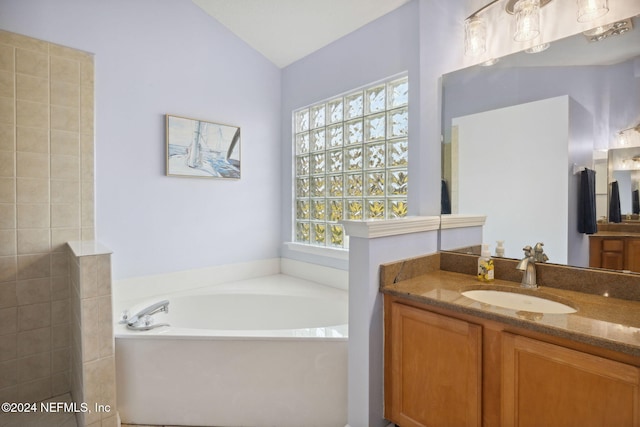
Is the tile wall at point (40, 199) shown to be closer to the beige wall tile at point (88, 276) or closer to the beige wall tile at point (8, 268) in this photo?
the beige wall tile at point (8, 268)

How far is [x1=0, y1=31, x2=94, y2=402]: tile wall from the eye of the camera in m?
1.96

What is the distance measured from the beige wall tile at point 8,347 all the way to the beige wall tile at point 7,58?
1546 millimetres

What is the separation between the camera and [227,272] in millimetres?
2904

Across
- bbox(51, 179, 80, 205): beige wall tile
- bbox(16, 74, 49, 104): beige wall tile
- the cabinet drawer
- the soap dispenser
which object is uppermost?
bbox(16, 74, 49, 104): beige wall tile

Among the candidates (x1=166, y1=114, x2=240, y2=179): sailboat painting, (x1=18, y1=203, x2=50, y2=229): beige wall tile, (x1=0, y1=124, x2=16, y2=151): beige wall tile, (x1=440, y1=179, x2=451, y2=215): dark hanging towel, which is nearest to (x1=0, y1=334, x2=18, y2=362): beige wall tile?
(x1=18, y1=203, x2=50, y2=229): beige wall tile

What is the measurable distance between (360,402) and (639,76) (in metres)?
1.77

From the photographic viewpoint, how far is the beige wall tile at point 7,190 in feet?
6.35

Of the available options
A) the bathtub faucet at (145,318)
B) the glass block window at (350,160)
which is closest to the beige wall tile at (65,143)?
the bathtub faucet at (145,318)

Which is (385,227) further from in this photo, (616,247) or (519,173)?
(616,247)

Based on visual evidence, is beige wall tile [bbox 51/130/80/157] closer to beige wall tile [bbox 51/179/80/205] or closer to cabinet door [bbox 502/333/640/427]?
beige wall tile [bbox 51/179/80/205]

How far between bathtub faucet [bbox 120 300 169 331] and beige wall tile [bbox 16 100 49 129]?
1255 millimetres

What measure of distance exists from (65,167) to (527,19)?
8.93 feet

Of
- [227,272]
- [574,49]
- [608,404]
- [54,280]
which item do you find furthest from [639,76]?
[54,280]

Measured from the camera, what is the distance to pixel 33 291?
204 centimetres
